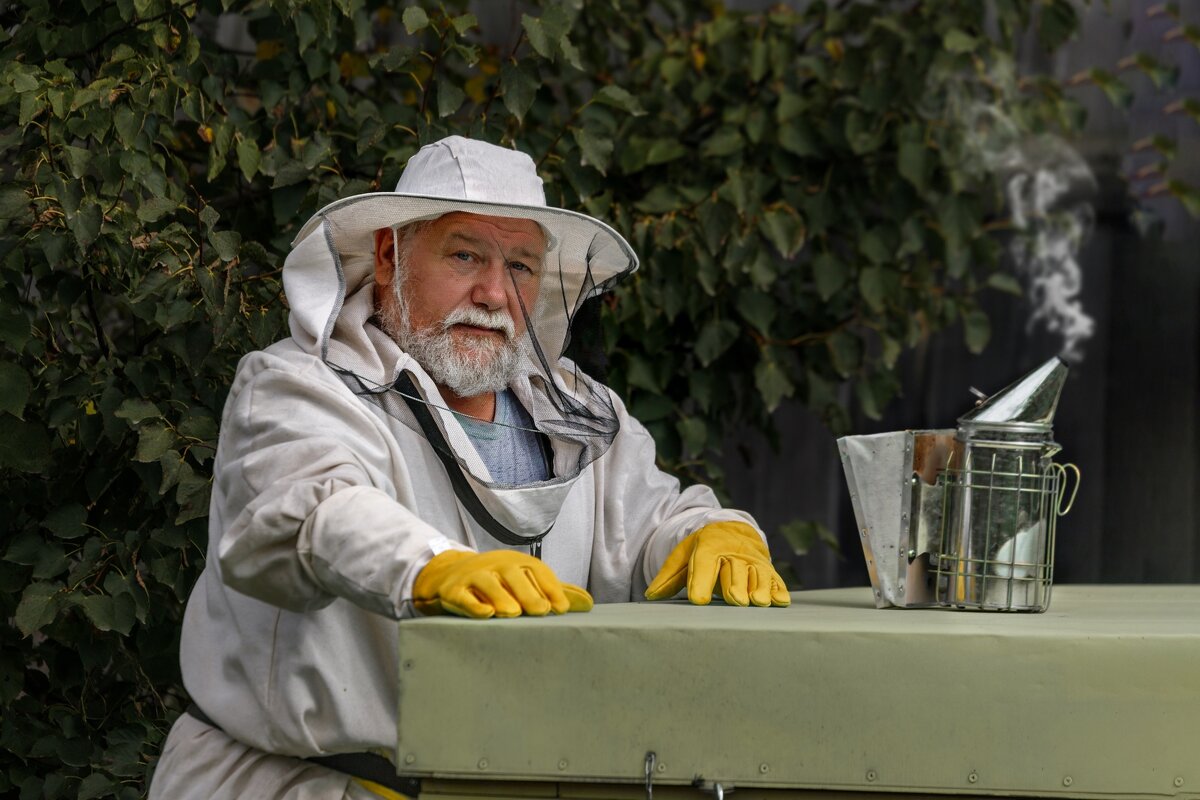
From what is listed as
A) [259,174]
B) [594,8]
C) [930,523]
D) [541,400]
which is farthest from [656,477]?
[594,8]

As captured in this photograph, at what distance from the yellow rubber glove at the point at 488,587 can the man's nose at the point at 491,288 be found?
0.69m

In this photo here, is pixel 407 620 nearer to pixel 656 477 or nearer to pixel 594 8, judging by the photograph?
pixel 656 477

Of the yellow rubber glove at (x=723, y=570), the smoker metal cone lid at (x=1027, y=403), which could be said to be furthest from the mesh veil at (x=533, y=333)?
the smoker metal cone lid at (x=1027, y=403)

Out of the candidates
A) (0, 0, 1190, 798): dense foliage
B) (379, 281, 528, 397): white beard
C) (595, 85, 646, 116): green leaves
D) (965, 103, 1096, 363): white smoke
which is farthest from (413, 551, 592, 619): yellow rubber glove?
(965, 103, 1096, 363): white smoke

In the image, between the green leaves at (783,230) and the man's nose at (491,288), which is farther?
the green leaves at (783,230)

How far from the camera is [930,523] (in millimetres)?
1963

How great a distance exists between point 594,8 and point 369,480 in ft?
6.43

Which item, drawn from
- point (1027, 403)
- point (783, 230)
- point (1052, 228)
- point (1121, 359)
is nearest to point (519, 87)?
point (783, 230)

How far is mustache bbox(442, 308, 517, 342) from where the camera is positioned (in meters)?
2.27

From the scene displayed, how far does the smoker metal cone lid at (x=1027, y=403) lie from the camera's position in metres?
1.93

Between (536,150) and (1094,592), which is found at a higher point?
(536,150)

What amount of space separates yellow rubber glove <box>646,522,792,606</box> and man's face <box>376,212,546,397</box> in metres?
0.41

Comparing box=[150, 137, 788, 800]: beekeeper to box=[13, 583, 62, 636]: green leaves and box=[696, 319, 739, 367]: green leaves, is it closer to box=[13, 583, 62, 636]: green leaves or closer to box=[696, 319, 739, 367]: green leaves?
box=[13, 583, 62, 636]: green leaves

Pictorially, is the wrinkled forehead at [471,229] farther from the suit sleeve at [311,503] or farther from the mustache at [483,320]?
the suit sleeve at [311,503]
